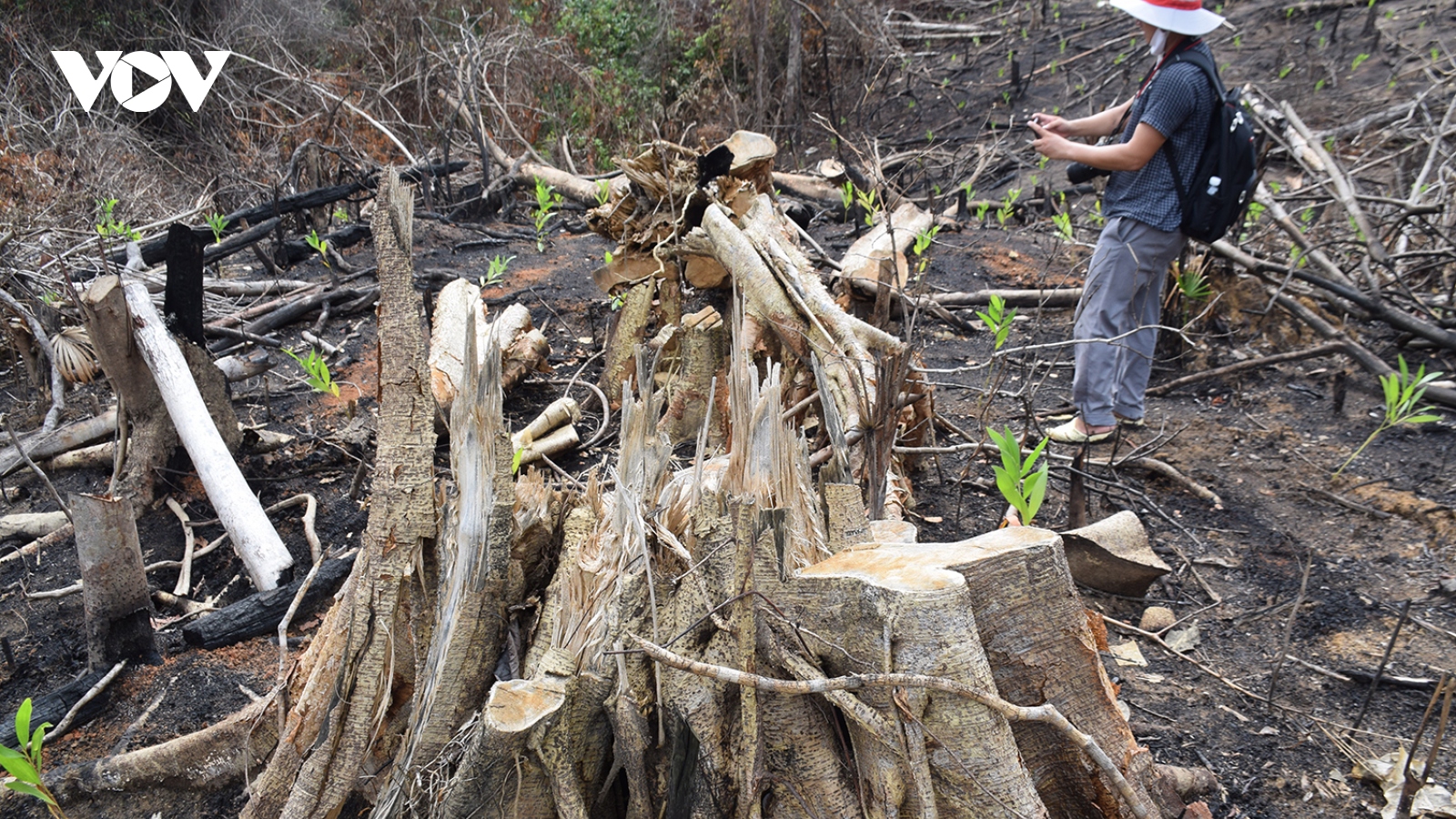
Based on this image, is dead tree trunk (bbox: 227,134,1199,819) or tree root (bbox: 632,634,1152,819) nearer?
tree root (bbox: 632,634,1152,819)

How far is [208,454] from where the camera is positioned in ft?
11.2

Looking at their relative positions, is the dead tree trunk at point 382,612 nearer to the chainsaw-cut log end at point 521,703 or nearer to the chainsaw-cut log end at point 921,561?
the chainsaw-cut log end at point 521,703

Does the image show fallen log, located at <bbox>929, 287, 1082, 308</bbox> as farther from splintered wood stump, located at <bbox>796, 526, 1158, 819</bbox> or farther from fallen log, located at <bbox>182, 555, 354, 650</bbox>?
splintered wood stump, located at <bbox>796, 526, 1158, 819</bbox>

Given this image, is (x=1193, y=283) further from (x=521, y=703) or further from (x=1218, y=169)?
(x=521, y=703)

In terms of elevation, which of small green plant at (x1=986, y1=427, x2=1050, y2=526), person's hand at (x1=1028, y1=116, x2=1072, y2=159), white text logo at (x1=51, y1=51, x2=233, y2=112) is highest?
white text logo at (x1=51, y1=51, x2=233, y2=112)

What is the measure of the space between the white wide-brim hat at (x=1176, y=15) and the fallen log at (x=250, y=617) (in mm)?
3892

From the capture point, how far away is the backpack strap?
10.8 feet

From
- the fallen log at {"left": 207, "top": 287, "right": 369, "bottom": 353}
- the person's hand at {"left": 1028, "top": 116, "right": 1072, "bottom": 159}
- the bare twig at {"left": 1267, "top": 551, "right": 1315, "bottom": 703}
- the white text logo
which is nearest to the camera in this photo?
the bare twig at {"left": 1267, "top": 551, "right": 1315, "bottom": 703}

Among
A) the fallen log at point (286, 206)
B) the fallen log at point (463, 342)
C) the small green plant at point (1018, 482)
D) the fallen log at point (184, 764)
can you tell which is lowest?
the fallen log at point (184, 764)

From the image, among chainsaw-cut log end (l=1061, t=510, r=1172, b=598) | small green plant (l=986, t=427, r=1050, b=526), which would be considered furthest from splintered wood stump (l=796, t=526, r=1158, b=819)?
chainsaw-cut log end (l=1061, t=510, r=1172, b=598)

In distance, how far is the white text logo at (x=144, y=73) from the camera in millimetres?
11125

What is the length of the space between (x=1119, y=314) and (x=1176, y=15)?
1263mm

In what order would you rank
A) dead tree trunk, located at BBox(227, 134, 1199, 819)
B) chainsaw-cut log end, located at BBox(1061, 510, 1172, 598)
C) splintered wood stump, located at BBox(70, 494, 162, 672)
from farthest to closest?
1. chainsaw-cut log end, located at BBox(1061, 510, 1172, 598)
2. splintered wood stump, located at BBox(70, 494, 162, 672)
3. dead tree trunk, located at BBox(227, 134, 1199, 819)

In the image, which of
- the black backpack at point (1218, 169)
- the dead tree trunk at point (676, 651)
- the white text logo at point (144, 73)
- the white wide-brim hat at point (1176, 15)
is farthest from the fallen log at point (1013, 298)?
the white text logo at point (144, 73)
